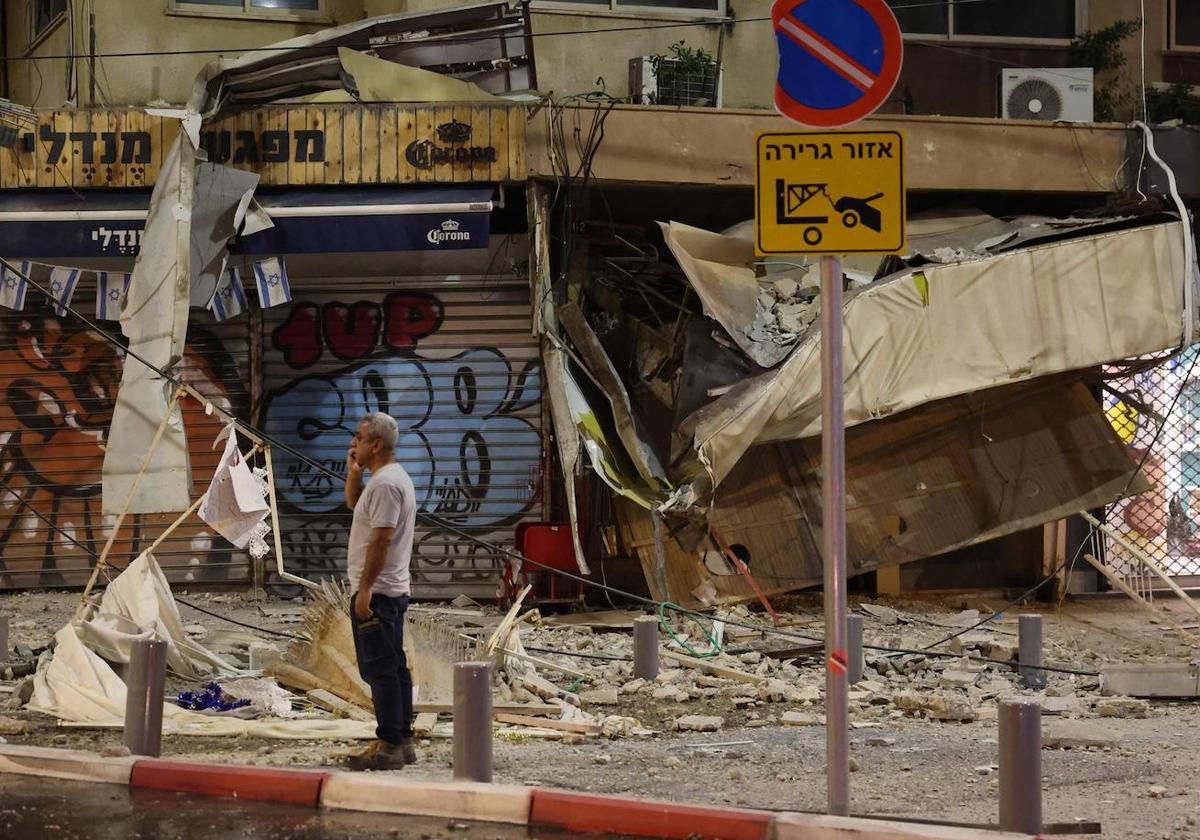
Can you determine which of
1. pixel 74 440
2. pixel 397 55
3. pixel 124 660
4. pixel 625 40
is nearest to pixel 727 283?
pixel 625 40

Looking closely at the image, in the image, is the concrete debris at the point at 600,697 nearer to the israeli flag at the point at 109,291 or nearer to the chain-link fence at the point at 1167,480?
the israeli flag at the point at 109,291

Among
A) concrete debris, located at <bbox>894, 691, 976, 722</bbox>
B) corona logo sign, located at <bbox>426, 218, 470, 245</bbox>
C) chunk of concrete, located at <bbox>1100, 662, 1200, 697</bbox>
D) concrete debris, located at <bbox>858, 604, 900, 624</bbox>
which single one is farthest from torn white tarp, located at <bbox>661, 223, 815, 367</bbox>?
chunk of concrete, located at <bbox>1100, 662, 1200, 697</bbox>

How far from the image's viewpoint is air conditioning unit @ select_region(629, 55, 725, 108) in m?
13.2

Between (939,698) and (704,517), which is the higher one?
(704,517)

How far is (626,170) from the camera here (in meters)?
12.7

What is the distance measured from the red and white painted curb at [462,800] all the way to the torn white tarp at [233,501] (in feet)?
7.98

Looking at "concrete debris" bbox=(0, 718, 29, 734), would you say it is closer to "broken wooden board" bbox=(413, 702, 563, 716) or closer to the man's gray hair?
"broken wooden board" bbox=(413, 702, 563, 716)

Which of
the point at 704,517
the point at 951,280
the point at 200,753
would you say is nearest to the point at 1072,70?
the point at 951,280

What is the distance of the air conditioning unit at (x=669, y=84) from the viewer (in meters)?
13.2

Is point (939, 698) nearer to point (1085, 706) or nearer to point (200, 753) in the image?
point (1085, 706)

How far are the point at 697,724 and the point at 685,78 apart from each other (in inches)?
276

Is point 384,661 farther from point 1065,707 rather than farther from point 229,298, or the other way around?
point 229,298

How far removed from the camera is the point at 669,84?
1331 cm

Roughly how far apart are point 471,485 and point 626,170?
3348mm
